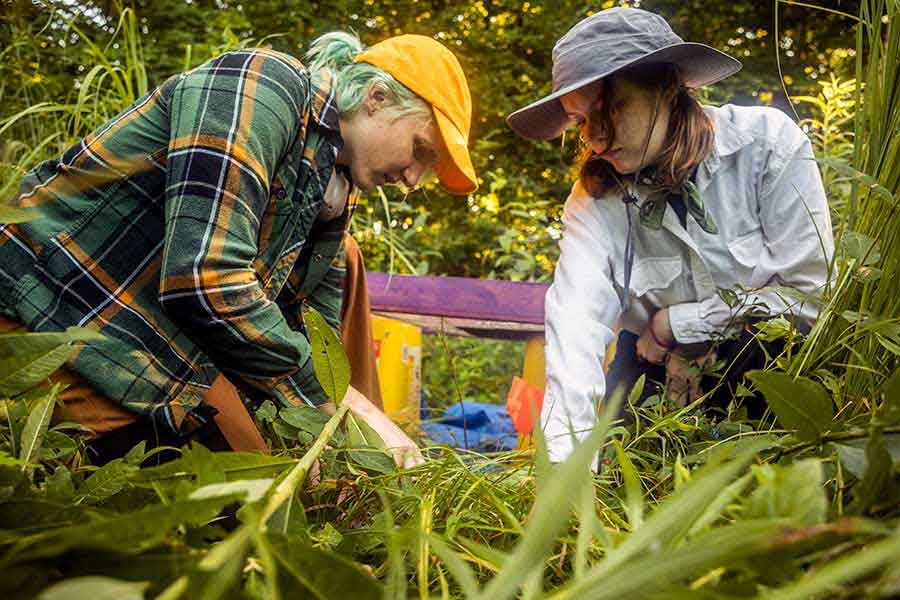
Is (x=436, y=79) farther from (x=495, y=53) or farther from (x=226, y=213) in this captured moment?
(x=495, y=53)

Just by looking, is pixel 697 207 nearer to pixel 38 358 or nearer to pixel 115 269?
pixel 115 269

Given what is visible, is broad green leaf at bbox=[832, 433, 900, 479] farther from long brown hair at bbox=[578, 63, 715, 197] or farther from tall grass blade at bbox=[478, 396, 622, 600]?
long brown hair at bbox=[578, 63, 715, 197]

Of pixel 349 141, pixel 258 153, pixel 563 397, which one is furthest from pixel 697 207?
pixel 258 153

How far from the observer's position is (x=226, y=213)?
1.18 meters

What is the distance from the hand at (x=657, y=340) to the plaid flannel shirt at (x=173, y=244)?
72 cm

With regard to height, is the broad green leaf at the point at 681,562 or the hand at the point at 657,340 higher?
the broad green leaf at the point at 681,562

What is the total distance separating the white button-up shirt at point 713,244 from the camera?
5.05 ft

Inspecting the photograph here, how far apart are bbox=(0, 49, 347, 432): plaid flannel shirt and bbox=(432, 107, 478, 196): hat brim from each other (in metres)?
0.29

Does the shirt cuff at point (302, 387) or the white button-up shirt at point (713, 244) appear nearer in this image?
the shirt cuff at point (302, 387)

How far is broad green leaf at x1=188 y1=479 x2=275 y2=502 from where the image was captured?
0.80ft

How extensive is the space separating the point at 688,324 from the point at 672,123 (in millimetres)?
396

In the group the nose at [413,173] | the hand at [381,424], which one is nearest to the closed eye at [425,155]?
the nose at [413,173]

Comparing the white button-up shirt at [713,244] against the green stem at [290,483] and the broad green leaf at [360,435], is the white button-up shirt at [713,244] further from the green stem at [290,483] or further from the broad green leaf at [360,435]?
the green stem at [290,483]

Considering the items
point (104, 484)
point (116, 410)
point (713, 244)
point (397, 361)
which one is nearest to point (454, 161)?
point (713, 244)
